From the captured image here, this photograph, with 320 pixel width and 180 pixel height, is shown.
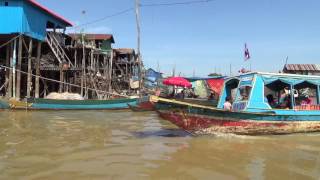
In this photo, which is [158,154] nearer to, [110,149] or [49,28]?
[110,149]

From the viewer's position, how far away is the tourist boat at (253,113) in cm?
1155

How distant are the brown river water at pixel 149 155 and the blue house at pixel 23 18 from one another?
1079 centimetres

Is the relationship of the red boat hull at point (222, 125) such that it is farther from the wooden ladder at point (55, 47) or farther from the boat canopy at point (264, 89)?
the wooden ladder at point (55, 47)

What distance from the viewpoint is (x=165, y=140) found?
1134 centimetres

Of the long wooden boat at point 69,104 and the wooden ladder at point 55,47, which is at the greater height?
the wooden ladder at point 55,47

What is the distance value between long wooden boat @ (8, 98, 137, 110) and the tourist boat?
10725 mm

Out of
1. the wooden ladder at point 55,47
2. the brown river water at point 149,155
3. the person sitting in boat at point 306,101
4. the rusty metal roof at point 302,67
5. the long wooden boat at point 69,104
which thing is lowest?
the brown river water at point 149,155

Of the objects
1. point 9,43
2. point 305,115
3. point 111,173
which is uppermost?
point 9,43

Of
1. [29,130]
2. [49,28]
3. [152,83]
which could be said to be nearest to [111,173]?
[29,130]

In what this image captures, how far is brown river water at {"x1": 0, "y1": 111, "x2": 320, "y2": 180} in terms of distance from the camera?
24.8 ft

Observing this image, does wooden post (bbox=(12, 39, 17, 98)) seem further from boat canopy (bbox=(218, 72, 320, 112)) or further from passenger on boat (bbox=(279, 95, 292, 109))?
passenger on boat (bbox=(279, 95, 292, 109))

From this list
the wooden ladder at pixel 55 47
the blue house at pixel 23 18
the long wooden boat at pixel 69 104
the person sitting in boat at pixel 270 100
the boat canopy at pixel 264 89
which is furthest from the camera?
the wooden ladder at pixel 55 47

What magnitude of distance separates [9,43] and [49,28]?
5247 millimetres

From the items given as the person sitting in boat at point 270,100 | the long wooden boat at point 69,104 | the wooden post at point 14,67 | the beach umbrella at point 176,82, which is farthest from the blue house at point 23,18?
the person sitting in boat at point 270,100
